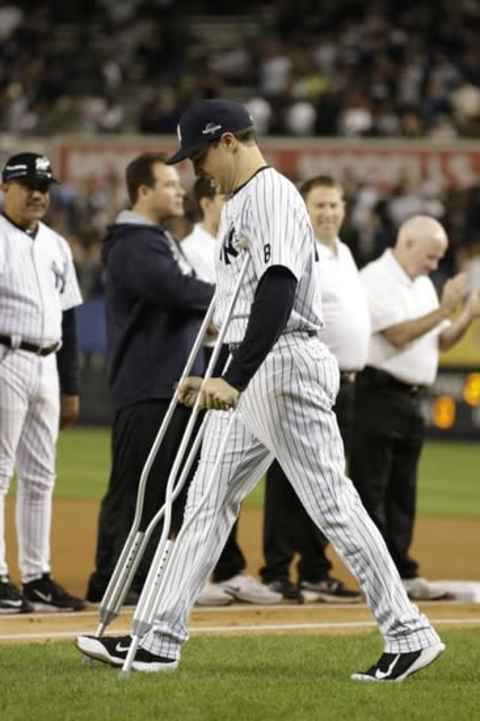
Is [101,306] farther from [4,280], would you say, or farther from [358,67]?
[4,280]

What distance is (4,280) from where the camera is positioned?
9.97 meters

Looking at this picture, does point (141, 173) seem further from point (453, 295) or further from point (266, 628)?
point (266, 628)

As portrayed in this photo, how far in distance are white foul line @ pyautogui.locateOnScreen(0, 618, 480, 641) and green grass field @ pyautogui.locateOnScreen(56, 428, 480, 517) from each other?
660 centimetres

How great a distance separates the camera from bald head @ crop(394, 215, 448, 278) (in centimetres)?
1134

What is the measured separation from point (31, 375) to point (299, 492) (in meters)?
2.85

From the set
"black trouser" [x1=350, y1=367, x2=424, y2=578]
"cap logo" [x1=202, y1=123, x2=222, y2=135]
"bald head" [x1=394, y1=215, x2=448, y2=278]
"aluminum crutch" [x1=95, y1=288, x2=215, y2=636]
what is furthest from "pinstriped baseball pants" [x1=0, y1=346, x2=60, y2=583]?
"cap logo" [x1=202, y1=123, x2=222, y2=135]

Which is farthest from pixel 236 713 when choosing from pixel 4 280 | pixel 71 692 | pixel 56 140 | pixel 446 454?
pixel 56 140

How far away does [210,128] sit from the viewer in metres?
7.50

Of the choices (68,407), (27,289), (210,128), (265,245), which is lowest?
(68,407)

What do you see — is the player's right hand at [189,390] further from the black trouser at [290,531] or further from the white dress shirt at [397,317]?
the white dress shirt at [397,317]

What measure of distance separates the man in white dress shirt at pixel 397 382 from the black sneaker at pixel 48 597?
2.02 metres

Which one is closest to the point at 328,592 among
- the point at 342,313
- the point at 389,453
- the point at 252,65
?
the point at 389,453

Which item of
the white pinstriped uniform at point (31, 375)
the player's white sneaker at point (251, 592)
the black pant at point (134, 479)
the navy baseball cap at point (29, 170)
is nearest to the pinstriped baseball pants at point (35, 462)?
the white pinstriped uniform at point (31, 375)

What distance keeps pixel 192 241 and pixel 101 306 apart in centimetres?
1370
